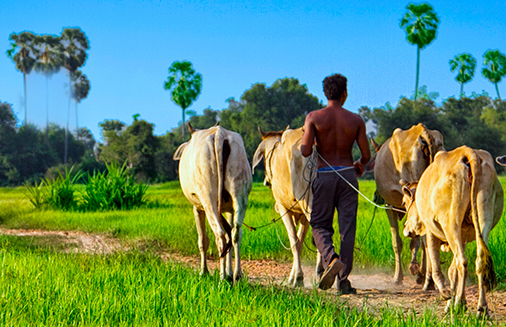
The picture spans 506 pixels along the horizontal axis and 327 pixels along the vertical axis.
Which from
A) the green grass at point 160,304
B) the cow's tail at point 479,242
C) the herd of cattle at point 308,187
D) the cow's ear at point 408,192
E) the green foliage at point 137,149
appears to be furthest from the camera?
the green foliage at point 137,149

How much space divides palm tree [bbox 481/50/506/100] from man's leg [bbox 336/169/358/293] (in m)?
58.9

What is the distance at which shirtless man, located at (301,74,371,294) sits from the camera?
5406mm

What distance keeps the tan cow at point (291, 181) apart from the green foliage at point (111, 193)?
34.1 ft

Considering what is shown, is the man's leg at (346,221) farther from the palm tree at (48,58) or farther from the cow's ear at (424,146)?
the palm tree at (48,58)

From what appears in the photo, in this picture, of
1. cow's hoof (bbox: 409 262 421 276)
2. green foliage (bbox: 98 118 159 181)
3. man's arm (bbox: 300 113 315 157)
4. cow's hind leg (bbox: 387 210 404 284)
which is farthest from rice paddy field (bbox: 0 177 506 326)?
green foliage (bbox: 98 118 159 181)

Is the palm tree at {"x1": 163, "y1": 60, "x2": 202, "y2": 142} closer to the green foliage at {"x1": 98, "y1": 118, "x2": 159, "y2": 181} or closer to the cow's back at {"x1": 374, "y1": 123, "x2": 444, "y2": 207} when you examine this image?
the green foliage at {"x1": 98, "y1": 118, "x2": 159, "y2": 181}

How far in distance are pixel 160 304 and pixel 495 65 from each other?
2425 inches

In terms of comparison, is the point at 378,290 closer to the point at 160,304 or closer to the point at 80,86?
the point at 160,304

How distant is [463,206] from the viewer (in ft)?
14.0

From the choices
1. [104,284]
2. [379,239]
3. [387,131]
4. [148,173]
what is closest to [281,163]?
[104,284]

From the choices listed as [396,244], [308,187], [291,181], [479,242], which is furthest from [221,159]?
[479,242]

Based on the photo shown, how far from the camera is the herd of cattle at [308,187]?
176 inches

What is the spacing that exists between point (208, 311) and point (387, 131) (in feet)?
147

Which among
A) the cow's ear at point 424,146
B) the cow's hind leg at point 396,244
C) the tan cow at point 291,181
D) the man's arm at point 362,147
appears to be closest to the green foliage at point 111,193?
the tan cow at point 291,181
